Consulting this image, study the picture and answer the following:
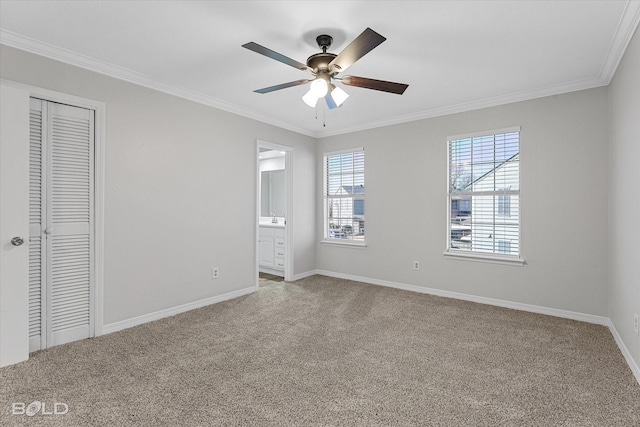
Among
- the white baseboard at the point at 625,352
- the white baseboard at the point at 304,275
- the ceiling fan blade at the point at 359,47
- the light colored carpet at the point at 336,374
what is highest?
the ceiling fan blade at the point at 359,47

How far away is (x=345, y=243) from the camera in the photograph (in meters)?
5.38

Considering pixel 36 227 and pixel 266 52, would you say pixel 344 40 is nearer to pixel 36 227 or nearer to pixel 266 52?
pixel 266 52

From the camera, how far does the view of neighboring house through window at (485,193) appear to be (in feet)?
12.8

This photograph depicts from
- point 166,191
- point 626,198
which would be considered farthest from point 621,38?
point 166,191

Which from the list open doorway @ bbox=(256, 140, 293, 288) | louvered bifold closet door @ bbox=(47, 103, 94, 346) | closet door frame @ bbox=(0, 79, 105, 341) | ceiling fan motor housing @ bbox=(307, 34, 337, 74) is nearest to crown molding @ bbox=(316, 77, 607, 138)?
open doorway @ bbox=(256, 140, 293, 288)

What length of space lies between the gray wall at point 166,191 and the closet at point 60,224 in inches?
6.3

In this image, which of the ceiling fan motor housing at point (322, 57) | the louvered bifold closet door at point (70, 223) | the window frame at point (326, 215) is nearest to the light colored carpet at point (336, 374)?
the louvered bifold closet door at point (70, 223)

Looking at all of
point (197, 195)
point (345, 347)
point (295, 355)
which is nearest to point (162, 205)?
point (197, 195)

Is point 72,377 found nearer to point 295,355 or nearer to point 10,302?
point 10,302

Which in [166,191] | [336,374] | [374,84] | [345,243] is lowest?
[336,374]

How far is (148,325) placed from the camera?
329 cm

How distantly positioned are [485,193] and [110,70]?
167 inches

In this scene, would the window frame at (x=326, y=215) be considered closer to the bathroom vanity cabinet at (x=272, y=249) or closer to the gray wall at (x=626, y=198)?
the bathroom vanity cabinet at (x=272, y=249)

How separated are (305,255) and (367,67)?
10.7ft
